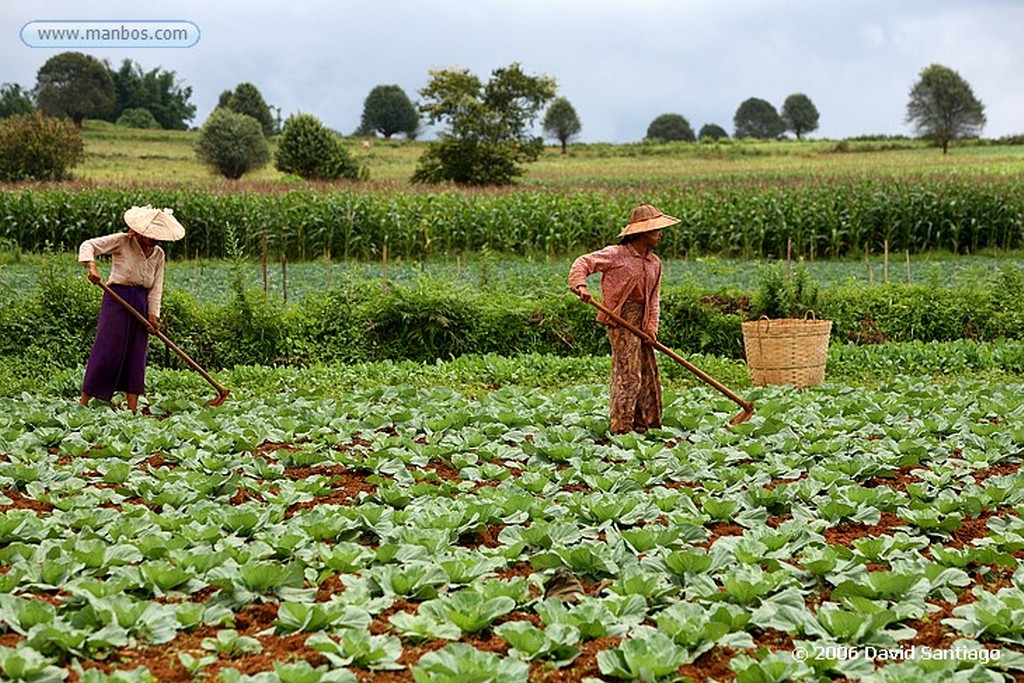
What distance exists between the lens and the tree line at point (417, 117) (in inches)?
1774

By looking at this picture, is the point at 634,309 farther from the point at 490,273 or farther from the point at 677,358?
the point at 490,273

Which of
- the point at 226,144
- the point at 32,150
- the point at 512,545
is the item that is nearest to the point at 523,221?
the point at 512,545

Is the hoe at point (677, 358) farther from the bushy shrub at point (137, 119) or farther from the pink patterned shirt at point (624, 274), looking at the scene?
the bushy shrub at point (137, 119)

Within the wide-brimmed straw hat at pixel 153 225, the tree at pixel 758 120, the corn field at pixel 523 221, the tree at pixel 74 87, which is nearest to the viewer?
the wide-brimmed straw hat at pixel 153 225

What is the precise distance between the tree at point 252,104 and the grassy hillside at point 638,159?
244 inches

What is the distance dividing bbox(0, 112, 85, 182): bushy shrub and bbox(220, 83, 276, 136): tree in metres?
27.8

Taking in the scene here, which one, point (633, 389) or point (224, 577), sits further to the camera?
point (633, 389)

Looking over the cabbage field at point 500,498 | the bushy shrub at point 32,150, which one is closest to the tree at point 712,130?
the bushy shrub at point 32,150

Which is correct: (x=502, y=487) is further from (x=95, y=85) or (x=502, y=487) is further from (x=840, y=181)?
(x=95, y=85)

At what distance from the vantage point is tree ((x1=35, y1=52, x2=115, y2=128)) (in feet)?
215

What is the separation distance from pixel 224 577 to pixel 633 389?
405 cm

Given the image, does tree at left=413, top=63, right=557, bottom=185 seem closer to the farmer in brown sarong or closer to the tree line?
the tree line

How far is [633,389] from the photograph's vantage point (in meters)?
8.26

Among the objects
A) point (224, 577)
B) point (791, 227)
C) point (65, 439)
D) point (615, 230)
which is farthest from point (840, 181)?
point (224, 577)
